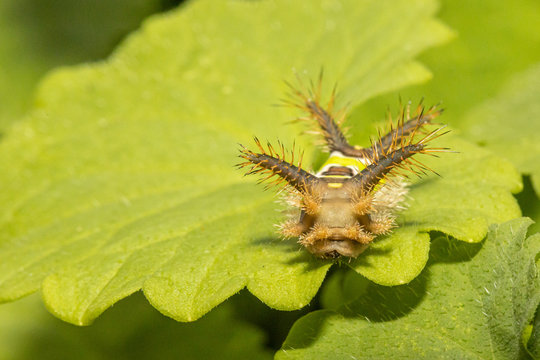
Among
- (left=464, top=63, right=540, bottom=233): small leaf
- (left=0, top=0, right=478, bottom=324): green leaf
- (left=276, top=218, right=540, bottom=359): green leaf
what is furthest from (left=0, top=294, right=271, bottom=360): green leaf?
(left=464, top=63, right=540, bottom=233): small leaf

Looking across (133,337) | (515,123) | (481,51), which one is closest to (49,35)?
(133,337)

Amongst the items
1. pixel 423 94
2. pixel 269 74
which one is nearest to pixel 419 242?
pixel 269 74

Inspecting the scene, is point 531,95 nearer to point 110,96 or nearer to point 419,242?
point 419,242

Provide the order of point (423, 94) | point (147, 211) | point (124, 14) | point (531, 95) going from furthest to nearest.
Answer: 1. point (124, 14)
2. point (423, 94)
3. point (531, 95)
4. point (147, 211)

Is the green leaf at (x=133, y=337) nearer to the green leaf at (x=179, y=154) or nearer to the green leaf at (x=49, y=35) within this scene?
the green leaf at (x=179, y=154)

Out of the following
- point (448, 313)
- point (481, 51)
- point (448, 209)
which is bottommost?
point (448, 313)

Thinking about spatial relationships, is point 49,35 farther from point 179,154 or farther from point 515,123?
point 515,123

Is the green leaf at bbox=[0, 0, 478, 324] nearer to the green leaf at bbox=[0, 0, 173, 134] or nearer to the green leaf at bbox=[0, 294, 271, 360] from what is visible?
the green leaf at bbox=[0, 294, 271, 360]
